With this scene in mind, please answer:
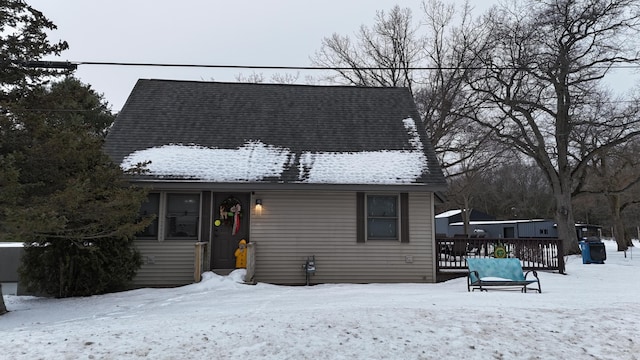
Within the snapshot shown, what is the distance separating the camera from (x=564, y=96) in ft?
67.8

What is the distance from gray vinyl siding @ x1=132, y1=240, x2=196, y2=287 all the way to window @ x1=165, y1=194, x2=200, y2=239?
0.29 meters

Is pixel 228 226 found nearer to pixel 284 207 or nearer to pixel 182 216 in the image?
pixel 182 216

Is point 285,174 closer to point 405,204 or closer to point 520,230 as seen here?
point 405,204

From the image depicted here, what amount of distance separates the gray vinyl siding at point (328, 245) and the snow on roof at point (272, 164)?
1.85 feet

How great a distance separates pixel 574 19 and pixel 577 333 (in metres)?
19.0

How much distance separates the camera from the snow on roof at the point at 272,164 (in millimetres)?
10586

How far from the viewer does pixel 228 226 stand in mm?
10938

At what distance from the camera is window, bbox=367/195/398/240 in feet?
36.2

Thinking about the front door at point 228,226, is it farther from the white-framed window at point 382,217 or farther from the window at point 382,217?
the white-framed window at point 382,217

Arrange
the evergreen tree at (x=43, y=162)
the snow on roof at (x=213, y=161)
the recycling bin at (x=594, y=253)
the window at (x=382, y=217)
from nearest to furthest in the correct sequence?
1. the evergreen tree at (x=43, y=162)
2. the snow on roof at (x=213, y=161)
3. the window at (x=382, y=217)
4. the recycling bin at (x=594, y=253)

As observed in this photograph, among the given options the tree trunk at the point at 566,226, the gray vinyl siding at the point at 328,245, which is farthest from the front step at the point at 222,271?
the tree trunk at the point at 566,226

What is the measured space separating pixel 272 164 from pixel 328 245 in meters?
2.56

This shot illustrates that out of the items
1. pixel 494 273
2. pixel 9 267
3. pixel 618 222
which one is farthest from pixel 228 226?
pixel 618 222

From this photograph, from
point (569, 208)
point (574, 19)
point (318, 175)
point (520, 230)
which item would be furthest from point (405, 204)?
point (520, 230)
